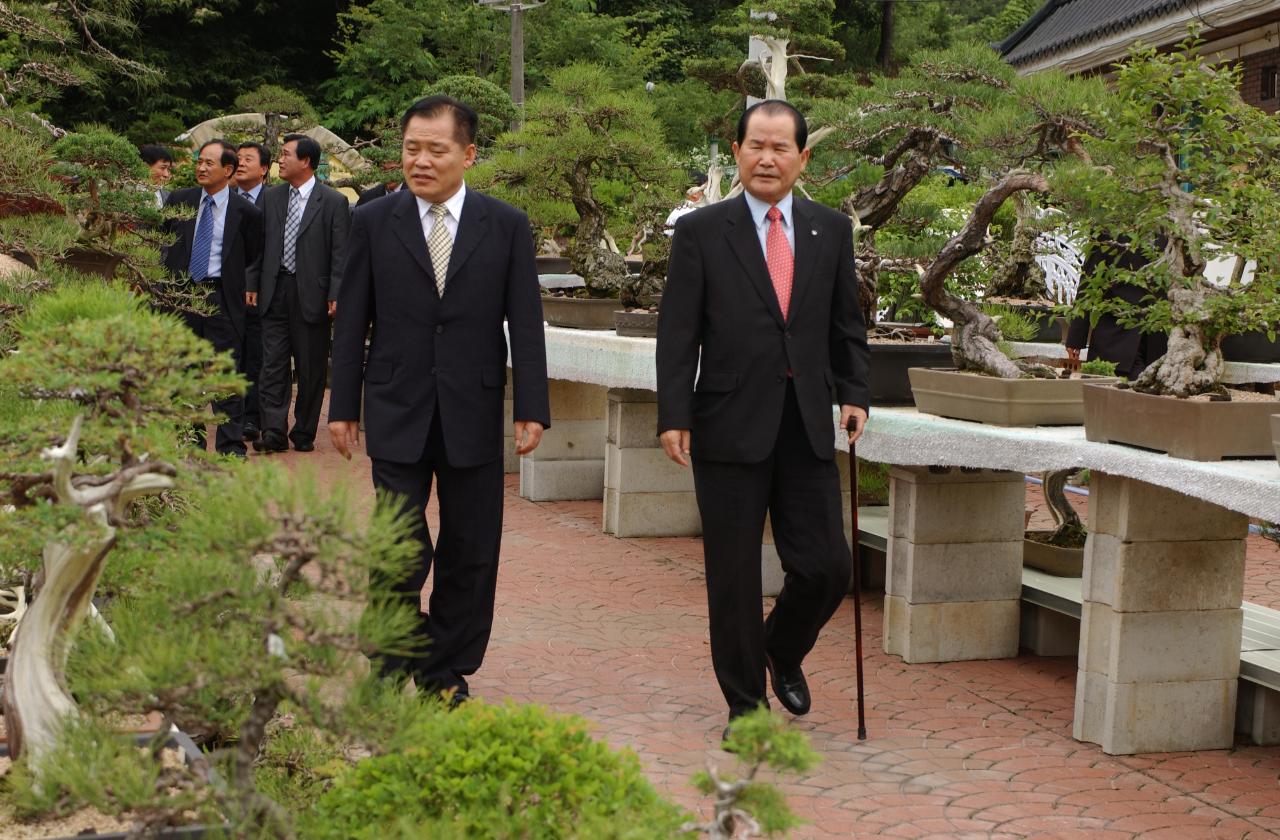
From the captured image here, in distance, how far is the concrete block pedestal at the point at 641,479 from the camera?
912 centimetres

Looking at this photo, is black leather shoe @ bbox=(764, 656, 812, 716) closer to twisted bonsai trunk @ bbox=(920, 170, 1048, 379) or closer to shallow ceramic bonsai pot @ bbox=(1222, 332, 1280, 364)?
twisted bonsai trunk @ bbox=(920, 170, 1048, 379)

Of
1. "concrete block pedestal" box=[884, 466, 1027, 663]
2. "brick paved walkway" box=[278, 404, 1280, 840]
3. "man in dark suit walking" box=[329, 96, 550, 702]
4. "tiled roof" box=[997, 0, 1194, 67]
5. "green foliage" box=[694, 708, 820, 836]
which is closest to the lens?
"green foliage" box=[694, 708, 820, 836]

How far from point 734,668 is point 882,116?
272 centimetres

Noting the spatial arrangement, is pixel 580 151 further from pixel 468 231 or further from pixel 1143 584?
pixel 1143 584

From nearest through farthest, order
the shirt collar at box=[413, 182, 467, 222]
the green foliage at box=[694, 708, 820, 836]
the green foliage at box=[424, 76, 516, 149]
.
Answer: the green foliage at box=[694, 708, 820, 836]
the shirt collar at box=[413, 182, 467, 222]
the green foliage at box=[424, 76, 516, 149]

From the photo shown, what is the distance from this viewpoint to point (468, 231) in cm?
539

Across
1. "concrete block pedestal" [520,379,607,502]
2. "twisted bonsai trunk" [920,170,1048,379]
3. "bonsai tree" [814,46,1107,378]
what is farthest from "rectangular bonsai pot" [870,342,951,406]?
"concrete block pedestal" [520,379,607,502]

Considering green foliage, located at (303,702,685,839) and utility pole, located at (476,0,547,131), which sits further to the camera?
utility pole, located at (476,0,547,131)

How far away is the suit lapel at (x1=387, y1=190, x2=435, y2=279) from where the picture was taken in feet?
17.5

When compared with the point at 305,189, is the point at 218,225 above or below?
below

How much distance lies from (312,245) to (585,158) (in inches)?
93.5

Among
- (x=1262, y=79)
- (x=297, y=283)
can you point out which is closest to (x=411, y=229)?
(x=297, y=283)

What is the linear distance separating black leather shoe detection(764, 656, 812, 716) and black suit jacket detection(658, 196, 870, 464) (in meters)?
0.86

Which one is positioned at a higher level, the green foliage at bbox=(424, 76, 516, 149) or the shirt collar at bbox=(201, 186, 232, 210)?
the green foliage at bbox=(424, 76, 516, 149)
